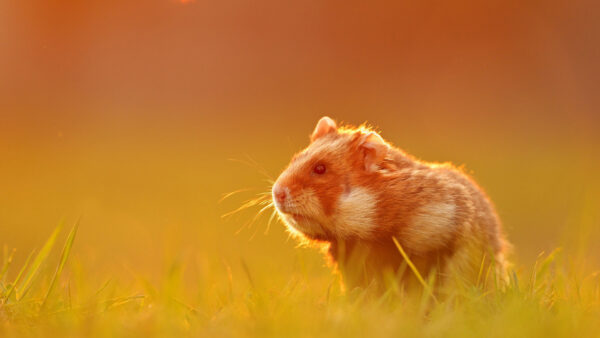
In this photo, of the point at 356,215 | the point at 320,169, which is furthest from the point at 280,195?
the point at 356,215

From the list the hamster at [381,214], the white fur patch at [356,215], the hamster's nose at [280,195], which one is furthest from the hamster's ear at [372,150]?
the hamster's nose at [280,195]

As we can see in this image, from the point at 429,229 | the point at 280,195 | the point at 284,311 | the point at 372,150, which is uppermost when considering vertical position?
the point at 372,150

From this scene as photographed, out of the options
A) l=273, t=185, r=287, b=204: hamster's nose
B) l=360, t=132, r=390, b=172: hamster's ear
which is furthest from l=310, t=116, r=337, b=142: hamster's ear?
l=273, t=185, r=287, b=204: hamster's nose

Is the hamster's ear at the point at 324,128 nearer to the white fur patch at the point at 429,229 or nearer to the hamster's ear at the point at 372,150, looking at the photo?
the hamster's ear at the point at 372,150

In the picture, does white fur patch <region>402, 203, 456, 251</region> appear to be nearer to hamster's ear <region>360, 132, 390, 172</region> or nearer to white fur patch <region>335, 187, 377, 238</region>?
white fur patch <region>335, 187, 377, 238</region>

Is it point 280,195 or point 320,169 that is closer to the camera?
point 280,195

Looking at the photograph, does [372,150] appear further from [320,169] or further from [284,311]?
[284,311]

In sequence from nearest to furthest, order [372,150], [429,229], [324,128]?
1. [429,229]
2. [372,150]
3. [324,128]
